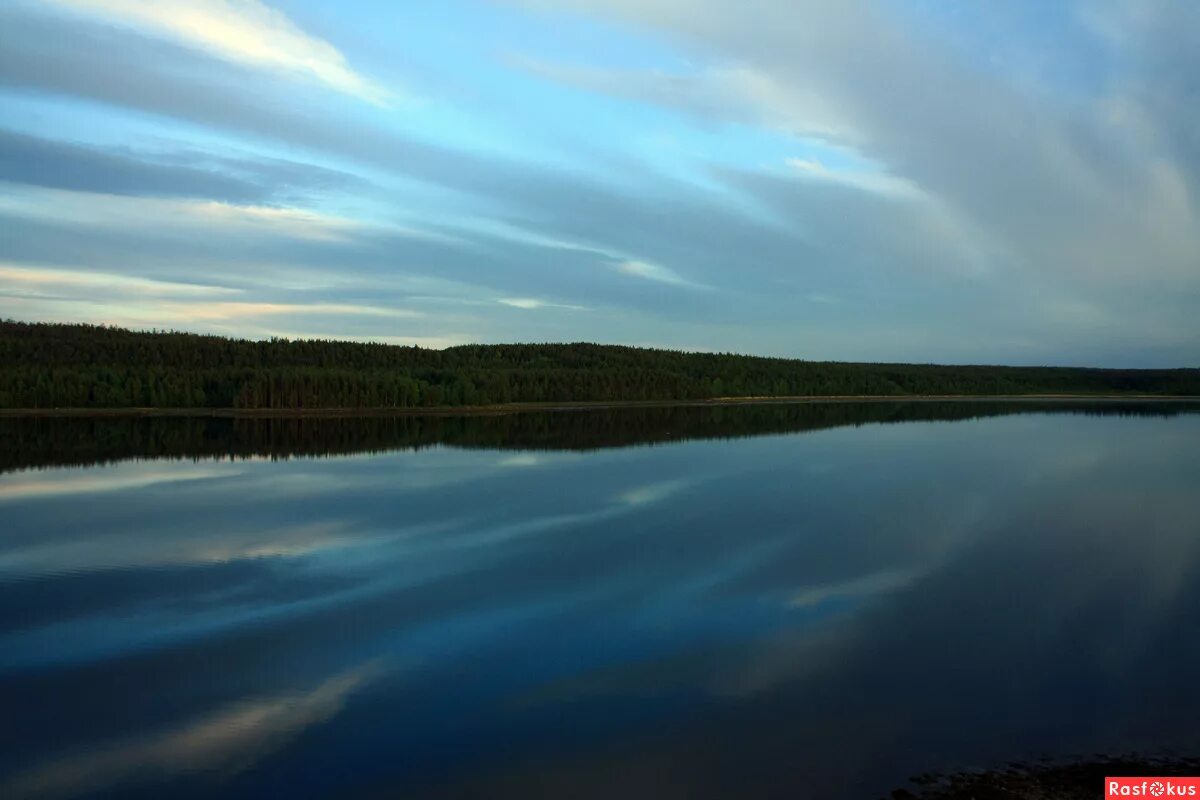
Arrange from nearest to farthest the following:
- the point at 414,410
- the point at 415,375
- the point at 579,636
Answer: the point at 579,636
the point at 414,410
the point at 415,375

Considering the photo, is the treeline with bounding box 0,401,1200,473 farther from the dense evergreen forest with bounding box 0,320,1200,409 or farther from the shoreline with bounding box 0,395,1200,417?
Answer: the dense evergreen forest with bounding box 0,320,1200,409

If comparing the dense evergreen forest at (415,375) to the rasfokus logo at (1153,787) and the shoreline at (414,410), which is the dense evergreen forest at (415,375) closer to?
the shoreline at (414,410)

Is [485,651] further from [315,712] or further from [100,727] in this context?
[100,727]

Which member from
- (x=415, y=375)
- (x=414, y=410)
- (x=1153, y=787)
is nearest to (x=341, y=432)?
(x=414, y=410)

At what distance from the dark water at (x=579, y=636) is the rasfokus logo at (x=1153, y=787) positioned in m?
0.72

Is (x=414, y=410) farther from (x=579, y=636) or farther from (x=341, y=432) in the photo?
(x=579, y=636)

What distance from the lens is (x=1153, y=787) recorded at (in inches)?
246

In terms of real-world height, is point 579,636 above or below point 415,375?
below

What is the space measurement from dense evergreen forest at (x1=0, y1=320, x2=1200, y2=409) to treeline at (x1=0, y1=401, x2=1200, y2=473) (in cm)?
742

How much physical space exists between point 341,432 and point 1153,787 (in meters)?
40.9

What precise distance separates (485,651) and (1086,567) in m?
9.37

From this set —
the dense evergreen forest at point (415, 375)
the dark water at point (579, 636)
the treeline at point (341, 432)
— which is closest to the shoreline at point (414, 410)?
the dense evergreen forest at point (415, 375)

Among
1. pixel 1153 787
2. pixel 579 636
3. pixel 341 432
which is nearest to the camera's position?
pixel 1153 787

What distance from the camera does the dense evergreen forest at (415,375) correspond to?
207 ft
